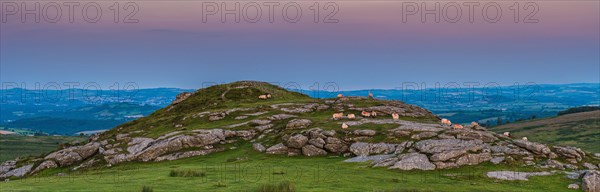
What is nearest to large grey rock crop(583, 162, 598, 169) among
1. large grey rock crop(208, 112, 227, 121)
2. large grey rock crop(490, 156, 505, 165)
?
large grey rock crop(490, 156, 505, 165)

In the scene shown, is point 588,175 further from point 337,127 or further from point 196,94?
point 196,94

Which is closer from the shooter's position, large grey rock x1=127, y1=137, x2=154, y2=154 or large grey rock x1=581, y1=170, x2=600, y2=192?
large grey rock x1=581, y1=170, x2=600, y2=192

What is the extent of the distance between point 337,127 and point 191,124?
27614 mm

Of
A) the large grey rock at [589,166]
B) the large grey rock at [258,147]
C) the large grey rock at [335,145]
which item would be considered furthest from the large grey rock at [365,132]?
the large grey rock at [589,166]

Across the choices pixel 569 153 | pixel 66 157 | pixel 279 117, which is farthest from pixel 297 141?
pixel 66 157

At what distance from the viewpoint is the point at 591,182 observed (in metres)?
41.8

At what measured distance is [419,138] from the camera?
6000cm

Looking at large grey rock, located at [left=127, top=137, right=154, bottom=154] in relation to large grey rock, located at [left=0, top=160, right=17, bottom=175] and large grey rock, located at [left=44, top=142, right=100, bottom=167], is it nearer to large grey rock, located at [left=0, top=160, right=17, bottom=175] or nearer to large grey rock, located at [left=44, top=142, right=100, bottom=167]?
large grey rock, located at [left=44, top=142, right=100, bottom=167]

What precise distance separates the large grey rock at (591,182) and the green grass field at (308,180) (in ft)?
5.33

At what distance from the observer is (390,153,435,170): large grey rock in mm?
49469

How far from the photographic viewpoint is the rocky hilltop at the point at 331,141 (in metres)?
51.7

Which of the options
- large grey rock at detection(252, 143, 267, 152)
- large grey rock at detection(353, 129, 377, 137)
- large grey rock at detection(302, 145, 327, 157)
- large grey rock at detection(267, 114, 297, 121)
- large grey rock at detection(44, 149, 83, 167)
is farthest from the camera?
large grey rock at detection(267, 114, 297, 121)

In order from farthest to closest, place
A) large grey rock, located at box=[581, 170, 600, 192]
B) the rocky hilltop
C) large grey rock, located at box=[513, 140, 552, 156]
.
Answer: large grey rock, located at box=[513, 140, 552, 156], the rocky hilltop, large grey rock, located at box=[581, 170, 600, 192]

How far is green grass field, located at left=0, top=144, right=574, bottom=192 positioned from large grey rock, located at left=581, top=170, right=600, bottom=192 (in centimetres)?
162
